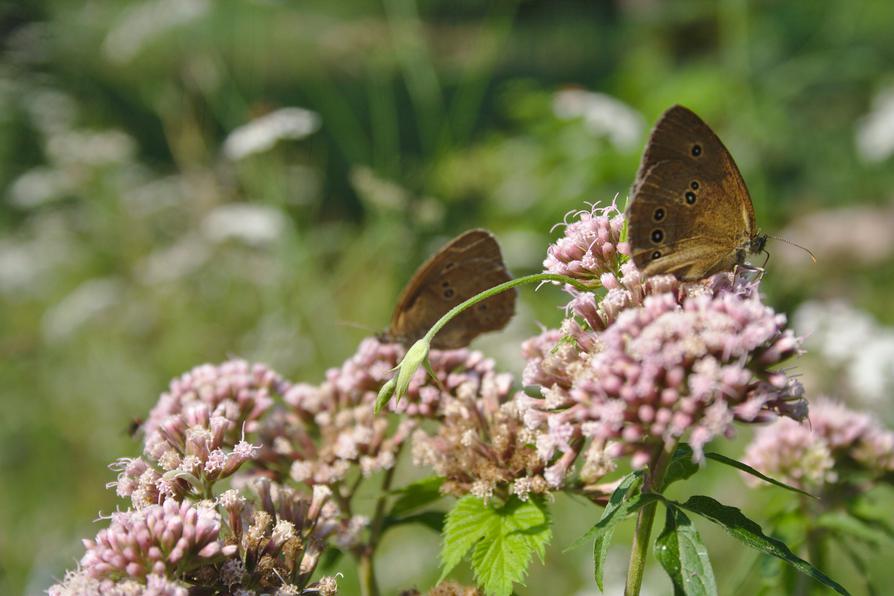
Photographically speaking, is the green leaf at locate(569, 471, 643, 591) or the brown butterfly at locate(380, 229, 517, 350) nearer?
the green leaf at locate(569, 471, 643, 591)

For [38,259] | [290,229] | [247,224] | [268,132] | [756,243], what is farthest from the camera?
[38,259]

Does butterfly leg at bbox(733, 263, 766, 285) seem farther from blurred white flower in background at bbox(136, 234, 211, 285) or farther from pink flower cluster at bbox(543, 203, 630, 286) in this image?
blurred white flower in background at bbox(136, 234, 211, 285)

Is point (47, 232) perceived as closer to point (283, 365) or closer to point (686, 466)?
point (283, 365)

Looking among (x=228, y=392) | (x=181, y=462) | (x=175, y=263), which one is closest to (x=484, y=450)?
(x=181, y=462)

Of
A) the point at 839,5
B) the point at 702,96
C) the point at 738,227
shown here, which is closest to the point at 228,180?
the point at 702,96

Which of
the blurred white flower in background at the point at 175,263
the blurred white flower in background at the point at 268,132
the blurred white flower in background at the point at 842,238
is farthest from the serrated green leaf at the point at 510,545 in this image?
the blurred white flower in background at the point at 842,238

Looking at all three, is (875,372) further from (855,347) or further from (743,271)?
(743,271)

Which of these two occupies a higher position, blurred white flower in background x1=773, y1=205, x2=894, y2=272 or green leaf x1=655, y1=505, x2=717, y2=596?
blurred white flower in background x1=773, y1=205, x2=894, y2=272

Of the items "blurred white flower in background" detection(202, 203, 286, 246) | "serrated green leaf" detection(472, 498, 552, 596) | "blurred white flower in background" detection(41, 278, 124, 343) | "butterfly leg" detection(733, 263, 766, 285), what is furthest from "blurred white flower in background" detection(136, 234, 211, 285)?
"butterfly leg" detection(733, 263, 766, 285)
